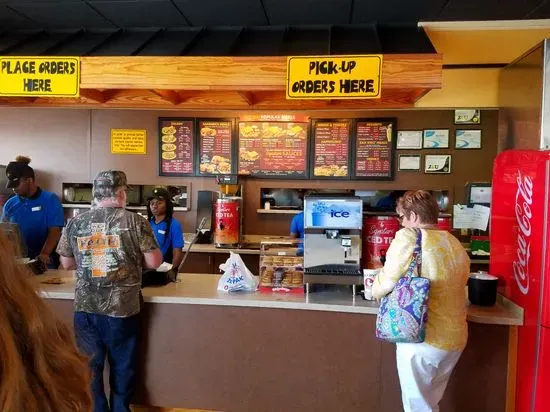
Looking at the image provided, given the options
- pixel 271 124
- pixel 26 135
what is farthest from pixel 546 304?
pixel 26 135

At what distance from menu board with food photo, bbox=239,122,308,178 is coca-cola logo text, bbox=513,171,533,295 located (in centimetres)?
298

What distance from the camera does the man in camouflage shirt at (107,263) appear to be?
2668mm

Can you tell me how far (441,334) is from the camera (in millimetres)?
2395

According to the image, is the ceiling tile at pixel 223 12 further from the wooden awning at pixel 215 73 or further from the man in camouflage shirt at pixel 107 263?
the man in camouflage shirt at pixel 107 263

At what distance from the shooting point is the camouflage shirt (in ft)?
8.75

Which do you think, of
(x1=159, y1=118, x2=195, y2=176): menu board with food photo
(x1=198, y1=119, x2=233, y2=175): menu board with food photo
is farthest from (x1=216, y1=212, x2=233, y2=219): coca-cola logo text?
(x1=159, y1=118, x2=195, y2=176): menu board with food photo

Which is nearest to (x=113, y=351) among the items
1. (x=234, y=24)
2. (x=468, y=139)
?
(x=234, y=24)

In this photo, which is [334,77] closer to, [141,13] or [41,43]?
[141,13]

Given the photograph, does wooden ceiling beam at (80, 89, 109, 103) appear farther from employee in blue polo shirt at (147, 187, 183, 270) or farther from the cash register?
the cash register

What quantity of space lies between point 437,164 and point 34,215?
4.08 m

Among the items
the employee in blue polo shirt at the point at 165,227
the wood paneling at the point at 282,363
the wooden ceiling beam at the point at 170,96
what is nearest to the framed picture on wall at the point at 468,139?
the wood paneling at the point at 282,363

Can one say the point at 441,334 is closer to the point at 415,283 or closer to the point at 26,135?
the point at 415,283

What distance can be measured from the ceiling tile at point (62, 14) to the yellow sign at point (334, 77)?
84.8 inches

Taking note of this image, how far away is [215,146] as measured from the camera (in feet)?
18.1
